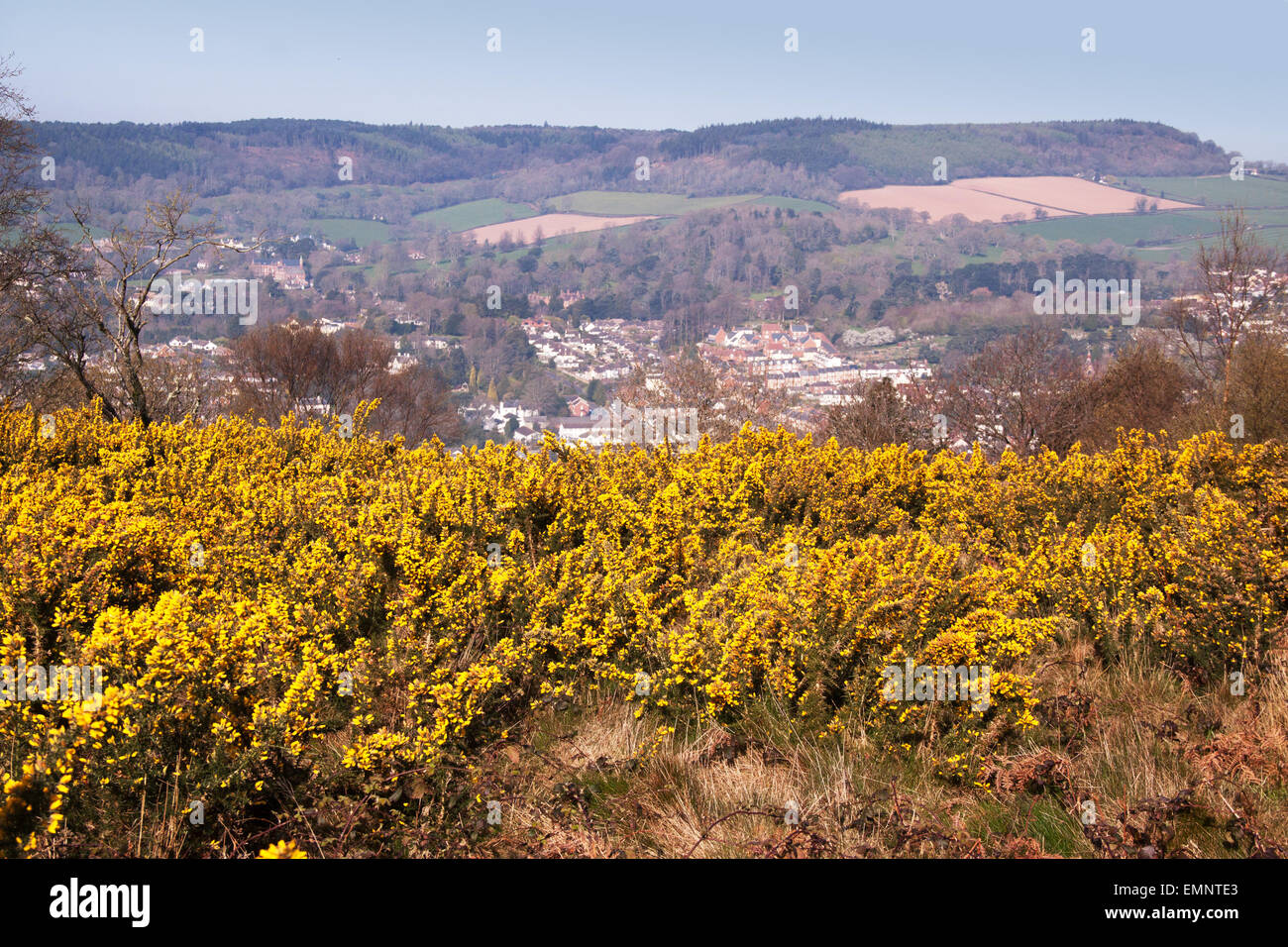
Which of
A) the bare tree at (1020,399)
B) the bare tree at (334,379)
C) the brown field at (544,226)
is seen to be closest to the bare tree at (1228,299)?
the bare tree at (1020,399)

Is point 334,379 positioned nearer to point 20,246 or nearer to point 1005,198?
point 20,246

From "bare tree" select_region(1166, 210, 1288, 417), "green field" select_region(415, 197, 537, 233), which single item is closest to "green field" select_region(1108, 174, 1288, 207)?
"green field" select_region(415, 197, 537, 233)

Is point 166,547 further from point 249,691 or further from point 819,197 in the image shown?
point 819,197

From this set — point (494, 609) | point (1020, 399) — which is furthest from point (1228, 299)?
point (494, 609)

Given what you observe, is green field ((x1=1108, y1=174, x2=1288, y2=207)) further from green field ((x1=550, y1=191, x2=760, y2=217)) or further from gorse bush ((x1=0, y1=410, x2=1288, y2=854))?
gorse bush ((x1=0, y1=410, x2=1288, y2=854))

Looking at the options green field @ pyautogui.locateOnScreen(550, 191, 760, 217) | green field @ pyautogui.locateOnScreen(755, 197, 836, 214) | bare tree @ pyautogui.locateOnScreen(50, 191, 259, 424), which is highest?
green field @ pyautogui.locateOnScreen(550, 191, 760, 217)

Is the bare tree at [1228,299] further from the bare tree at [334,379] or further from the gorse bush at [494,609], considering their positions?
the bare tree at [334,379]
